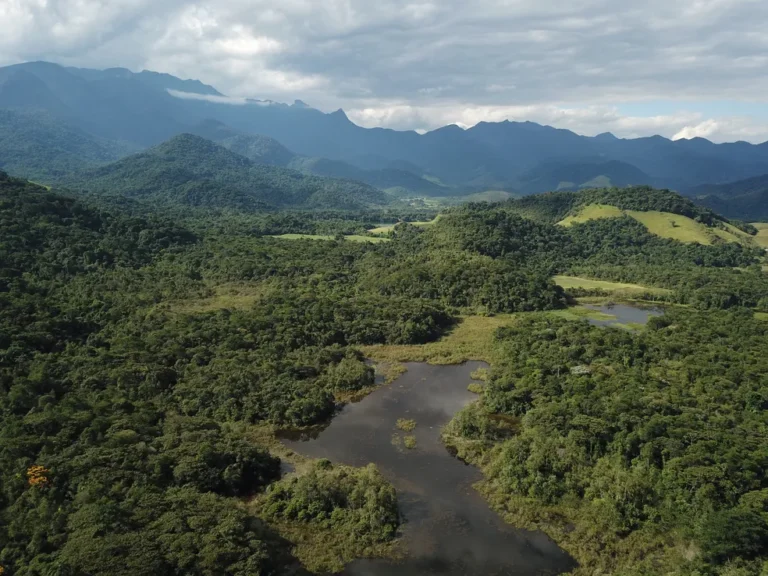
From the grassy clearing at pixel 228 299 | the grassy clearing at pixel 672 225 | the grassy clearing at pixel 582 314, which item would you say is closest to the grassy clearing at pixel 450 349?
the grassy clearing at pixel 582 314

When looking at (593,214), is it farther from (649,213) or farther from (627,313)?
(627,313)

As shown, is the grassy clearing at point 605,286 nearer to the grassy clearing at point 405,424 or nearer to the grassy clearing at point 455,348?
the grassy clearing at point 455,348

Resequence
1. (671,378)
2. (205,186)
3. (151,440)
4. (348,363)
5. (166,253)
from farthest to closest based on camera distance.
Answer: (205,186) → (166,253) → (348,363) → (671,378) → (151,440)

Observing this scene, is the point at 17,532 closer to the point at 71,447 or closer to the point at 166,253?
the point at 71,447

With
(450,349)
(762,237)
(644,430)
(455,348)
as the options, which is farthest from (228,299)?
(762,237)

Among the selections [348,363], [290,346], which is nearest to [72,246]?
[290,346]

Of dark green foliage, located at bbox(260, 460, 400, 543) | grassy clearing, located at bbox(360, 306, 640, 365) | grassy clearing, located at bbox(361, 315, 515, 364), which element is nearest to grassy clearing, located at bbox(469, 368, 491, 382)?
grassy clearing, located at bbox(360, 306, 640, 365)

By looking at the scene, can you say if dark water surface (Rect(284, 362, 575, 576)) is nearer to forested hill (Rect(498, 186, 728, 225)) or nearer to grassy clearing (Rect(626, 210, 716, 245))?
grassy clearing (Rect(626, 210, 716, 245))
